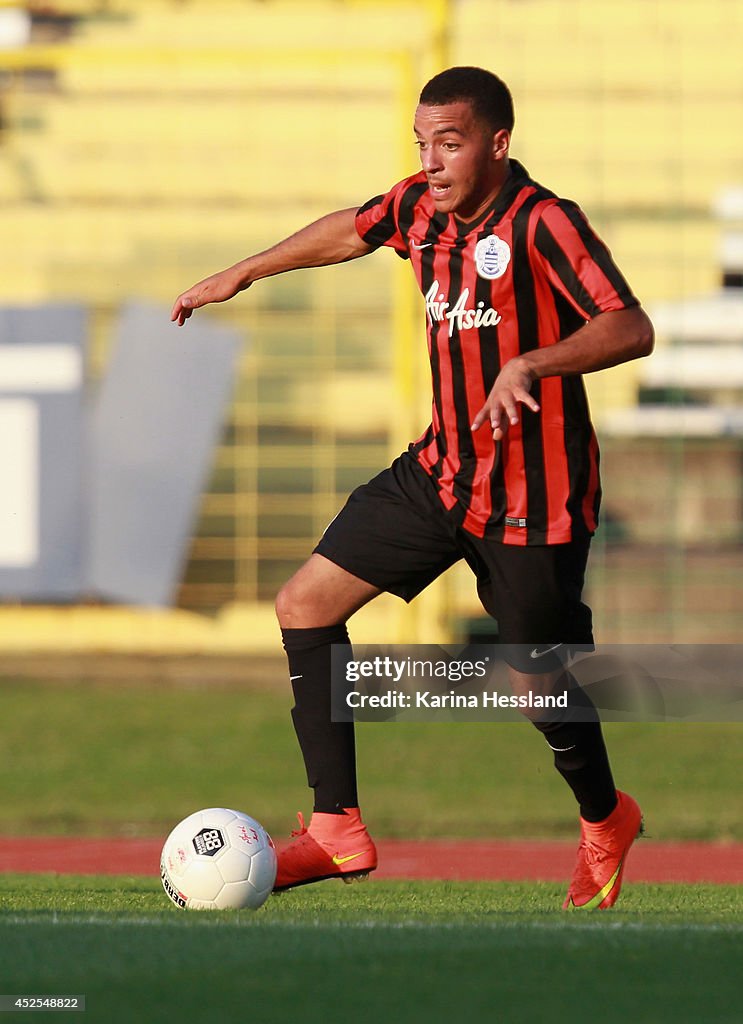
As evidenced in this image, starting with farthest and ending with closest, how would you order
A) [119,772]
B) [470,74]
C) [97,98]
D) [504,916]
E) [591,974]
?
[97,98] → [119,772] → [470,74] → [504,916] → [591,974]

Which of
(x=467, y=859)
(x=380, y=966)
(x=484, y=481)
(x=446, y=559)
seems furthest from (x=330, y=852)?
(x=467, y=859)

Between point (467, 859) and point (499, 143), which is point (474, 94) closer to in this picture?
point (499, 143)

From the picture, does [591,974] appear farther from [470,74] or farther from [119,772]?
[119,772]

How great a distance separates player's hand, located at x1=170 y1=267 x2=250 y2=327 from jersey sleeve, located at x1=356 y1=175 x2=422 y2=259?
344 millimetres

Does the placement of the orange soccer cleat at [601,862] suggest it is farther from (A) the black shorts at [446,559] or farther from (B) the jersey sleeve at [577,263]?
(B) the jersey sleeve at [577,263]

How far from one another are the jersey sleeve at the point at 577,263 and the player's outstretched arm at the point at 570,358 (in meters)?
0.05

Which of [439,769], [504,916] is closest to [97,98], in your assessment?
[439,769]

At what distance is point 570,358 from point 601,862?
1335 mm

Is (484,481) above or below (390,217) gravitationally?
below

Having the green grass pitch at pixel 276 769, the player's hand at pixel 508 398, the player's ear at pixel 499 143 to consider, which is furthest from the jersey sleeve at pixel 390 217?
the green grass pitch at pixel 276 769

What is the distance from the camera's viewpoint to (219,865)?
435 cm

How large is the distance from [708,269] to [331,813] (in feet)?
19.6

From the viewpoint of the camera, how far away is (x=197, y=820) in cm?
457

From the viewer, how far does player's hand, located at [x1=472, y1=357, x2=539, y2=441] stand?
4.02 m
